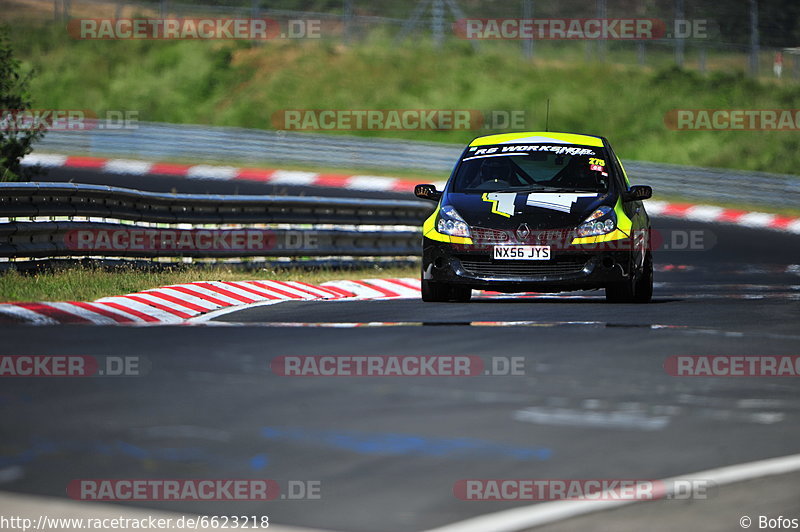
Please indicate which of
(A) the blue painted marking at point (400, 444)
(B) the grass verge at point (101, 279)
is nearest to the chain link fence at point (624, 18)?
(B) the grass verge at point (101, 279)

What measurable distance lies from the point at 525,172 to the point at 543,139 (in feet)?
1.85

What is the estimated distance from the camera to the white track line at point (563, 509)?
4.90 metres

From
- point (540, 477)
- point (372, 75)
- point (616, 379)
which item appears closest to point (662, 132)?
point (372, 75)

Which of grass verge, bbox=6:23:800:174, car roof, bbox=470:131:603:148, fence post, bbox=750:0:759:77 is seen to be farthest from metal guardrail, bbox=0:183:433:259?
grass verge, bbox=6:23:800:174

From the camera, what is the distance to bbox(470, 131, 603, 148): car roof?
13.8 metres

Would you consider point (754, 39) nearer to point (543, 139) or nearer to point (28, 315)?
point (543, 139)

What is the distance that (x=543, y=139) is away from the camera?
13.8m

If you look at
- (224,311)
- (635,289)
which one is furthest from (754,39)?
(224,311)

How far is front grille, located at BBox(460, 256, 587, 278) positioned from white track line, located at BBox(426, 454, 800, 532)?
20.8 ft

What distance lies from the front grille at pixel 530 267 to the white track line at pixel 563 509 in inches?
250

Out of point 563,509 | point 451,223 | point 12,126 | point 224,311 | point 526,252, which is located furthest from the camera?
point 12,126

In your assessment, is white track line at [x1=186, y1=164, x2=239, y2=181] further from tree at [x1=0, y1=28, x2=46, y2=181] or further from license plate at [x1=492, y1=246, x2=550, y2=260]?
license plate at [x1=492, y1=246, x2=550, y2=260]

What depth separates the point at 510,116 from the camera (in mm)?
42844

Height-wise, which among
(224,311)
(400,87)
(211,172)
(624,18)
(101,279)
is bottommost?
(224,311)
